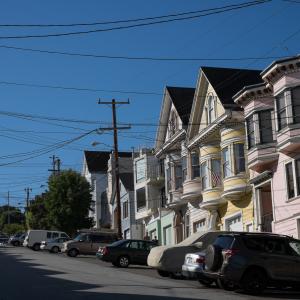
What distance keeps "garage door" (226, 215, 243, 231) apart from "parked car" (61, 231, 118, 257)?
9328 millimetres

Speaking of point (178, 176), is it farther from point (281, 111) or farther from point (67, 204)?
point (67, 204)

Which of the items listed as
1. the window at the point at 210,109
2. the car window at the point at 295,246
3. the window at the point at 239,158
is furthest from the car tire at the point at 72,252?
the car window at the point at 295,246

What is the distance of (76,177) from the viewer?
66500 millimetres

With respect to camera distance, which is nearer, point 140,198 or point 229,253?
point 229,253

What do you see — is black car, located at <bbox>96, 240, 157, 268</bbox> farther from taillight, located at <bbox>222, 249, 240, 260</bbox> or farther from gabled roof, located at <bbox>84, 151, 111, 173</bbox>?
gabled roof, located at <bbox>84, 151, 111, 173</bbox>

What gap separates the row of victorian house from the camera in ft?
96.9

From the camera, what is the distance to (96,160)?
3506 inches

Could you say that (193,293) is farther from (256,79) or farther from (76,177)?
(76,177)

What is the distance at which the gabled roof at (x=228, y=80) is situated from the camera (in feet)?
124

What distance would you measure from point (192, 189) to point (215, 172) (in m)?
3.99

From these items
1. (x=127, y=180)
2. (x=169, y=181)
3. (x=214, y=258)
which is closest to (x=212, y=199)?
(x=169, y=181)

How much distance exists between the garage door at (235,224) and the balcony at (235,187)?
1263 mm

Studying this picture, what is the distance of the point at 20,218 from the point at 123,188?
97599mm

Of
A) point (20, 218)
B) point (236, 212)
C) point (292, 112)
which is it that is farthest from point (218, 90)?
point (20, 218)
